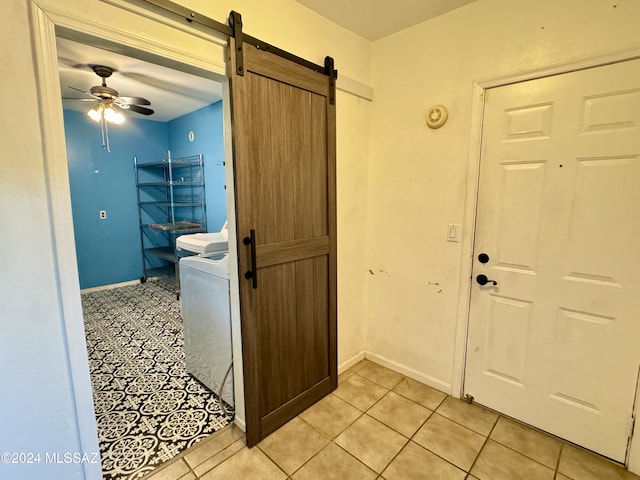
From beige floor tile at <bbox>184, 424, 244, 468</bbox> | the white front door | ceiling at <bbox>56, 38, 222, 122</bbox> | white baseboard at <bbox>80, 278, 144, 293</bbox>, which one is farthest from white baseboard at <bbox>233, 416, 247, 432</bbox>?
white baseboard at <bbox>80, 278, 144, 293</bbox>

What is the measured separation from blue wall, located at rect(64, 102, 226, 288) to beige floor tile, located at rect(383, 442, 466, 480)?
10.6ft

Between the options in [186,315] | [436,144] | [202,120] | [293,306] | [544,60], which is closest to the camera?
[544,60]

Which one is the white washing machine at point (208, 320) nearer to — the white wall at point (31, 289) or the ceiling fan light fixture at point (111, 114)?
the white wall at point (31, 289)

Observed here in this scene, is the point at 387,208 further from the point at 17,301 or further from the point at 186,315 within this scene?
the point at 17,301

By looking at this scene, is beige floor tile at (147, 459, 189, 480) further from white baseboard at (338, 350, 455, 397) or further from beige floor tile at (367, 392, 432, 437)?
white baseboard at (338, 350, 455, 397)

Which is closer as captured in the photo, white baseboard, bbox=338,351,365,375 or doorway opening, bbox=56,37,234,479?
doorway opening, bbox=56,37,234,479

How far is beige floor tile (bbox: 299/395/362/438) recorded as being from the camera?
6.19ft

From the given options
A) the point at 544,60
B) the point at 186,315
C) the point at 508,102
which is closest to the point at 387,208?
the point at 508,102

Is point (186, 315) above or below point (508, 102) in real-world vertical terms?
below

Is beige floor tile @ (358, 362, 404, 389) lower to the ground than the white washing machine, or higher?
lower

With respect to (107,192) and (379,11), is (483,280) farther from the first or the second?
(107,192)

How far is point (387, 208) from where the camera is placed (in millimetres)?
2363

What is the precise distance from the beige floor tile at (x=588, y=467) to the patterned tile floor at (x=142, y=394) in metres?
1.92

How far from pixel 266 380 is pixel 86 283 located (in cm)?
392
